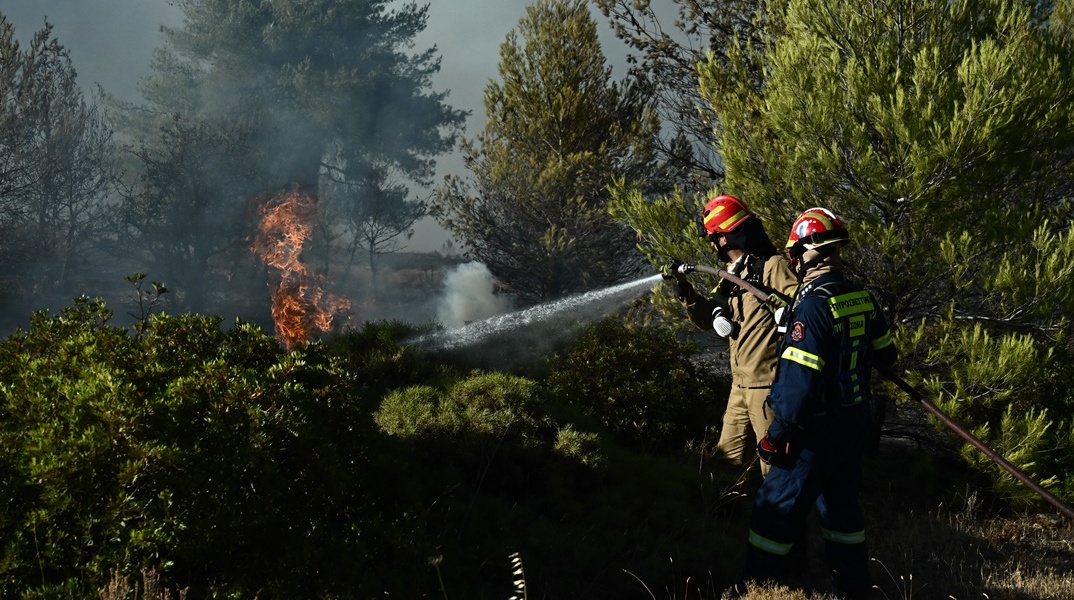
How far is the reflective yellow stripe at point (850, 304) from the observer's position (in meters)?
3.86

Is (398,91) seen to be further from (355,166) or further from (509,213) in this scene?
(509,213)

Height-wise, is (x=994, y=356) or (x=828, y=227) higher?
(x=828, y=227)

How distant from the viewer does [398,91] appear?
84.6ft

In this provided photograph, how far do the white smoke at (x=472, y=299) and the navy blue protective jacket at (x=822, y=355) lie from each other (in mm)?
15812

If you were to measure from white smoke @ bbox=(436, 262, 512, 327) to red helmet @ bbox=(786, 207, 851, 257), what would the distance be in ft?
51.1

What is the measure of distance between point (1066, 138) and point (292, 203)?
14537mm

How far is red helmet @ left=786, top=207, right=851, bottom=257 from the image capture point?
13.4ft

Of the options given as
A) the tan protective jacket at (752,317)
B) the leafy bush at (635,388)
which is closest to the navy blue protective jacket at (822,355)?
the tan protective jacket at (752,317)

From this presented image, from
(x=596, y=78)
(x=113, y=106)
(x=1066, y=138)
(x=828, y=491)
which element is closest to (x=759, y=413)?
(x=828, y=491)

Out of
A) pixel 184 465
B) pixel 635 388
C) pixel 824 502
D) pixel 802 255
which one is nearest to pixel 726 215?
pixel 802 255

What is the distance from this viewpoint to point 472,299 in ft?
71.3

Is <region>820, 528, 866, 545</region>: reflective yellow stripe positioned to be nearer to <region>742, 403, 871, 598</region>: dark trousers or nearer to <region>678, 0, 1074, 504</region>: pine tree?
<region>742, 403, 871, 598</region>: dark trousers

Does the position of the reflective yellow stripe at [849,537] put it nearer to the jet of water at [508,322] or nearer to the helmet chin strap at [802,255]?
the helmet chin strap at [802,255]

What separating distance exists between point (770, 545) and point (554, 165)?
42.7ft
